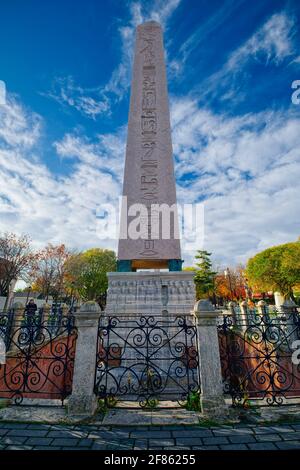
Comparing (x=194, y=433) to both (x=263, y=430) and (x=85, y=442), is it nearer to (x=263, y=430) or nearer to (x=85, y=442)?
(x=263, y=430)

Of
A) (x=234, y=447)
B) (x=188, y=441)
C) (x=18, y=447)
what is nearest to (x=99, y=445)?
(x=18, y=447)

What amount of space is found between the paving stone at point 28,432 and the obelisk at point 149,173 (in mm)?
5274

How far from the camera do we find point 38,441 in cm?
249

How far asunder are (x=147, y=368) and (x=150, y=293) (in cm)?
412

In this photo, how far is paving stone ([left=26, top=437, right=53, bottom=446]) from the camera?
2433mm

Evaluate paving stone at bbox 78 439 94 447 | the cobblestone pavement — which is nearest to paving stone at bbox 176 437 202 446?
the cobblestone pavement

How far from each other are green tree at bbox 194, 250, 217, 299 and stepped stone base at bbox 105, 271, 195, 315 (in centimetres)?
2677

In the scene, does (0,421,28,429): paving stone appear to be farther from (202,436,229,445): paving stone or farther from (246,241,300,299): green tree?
(246,241,300,299): green tree

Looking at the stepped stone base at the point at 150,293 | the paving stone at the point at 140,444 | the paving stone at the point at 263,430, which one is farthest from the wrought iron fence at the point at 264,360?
the stepped stone base at the point at 150,293

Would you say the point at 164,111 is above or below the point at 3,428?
above
